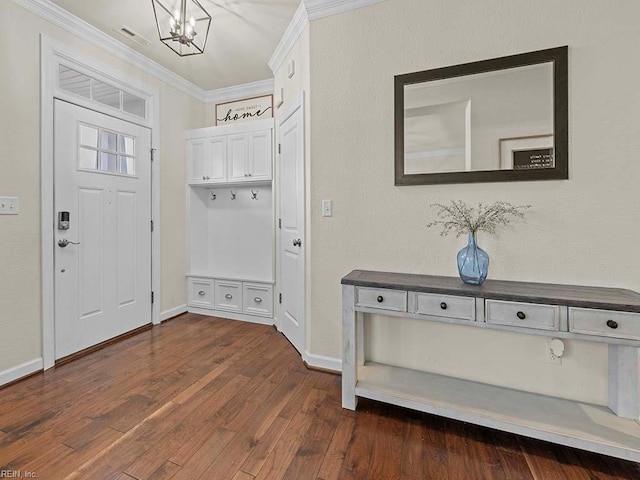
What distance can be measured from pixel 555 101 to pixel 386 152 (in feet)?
3.15

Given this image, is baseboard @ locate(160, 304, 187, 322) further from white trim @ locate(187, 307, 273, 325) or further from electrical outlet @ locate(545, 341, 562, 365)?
electrical outlet @ locate(545, 341, 562, 365)

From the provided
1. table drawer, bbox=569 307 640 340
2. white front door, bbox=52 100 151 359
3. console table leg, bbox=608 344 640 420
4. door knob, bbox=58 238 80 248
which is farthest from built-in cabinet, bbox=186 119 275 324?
console table leg, bbox=608 344 640 420

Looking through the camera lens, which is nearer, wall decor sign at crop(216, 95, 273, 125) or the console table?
the console table

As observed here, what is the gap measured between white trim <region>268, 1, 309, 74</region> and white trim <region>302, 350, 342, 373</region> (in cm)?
251

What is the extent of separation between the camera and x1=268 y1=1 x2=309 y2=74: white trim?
7.61 ft

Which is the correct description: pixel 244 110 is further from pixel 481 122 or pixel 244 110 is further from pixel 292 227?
pixel 481 122

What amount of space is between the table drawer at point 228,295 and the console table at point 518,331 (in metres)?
1.94

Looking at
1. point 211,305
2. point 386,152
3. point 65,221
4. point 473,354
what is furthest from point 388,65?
point 211,305

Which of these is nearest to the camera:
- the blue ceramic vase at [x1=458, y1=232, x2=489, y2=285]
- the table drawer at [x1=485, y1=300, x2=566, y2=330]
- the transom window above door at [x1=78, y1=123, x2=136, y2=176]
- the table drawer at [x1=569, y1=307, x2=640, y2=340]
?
the table drawer at [x1=569, y1=307, x2=640, y2=340]

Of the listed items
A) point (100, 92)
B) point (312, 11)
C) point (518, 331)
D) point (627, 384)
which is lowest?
point (627, 384)

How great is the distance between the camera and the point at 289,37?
2.63 m

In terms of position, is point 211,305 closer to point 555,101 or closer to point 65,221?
point 65,221

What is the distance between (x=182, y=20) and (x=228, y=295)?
2572mm

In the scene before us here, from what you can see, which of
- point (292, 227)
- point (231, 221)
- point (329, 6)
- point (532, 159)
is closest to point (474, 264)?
point (532, 159)
